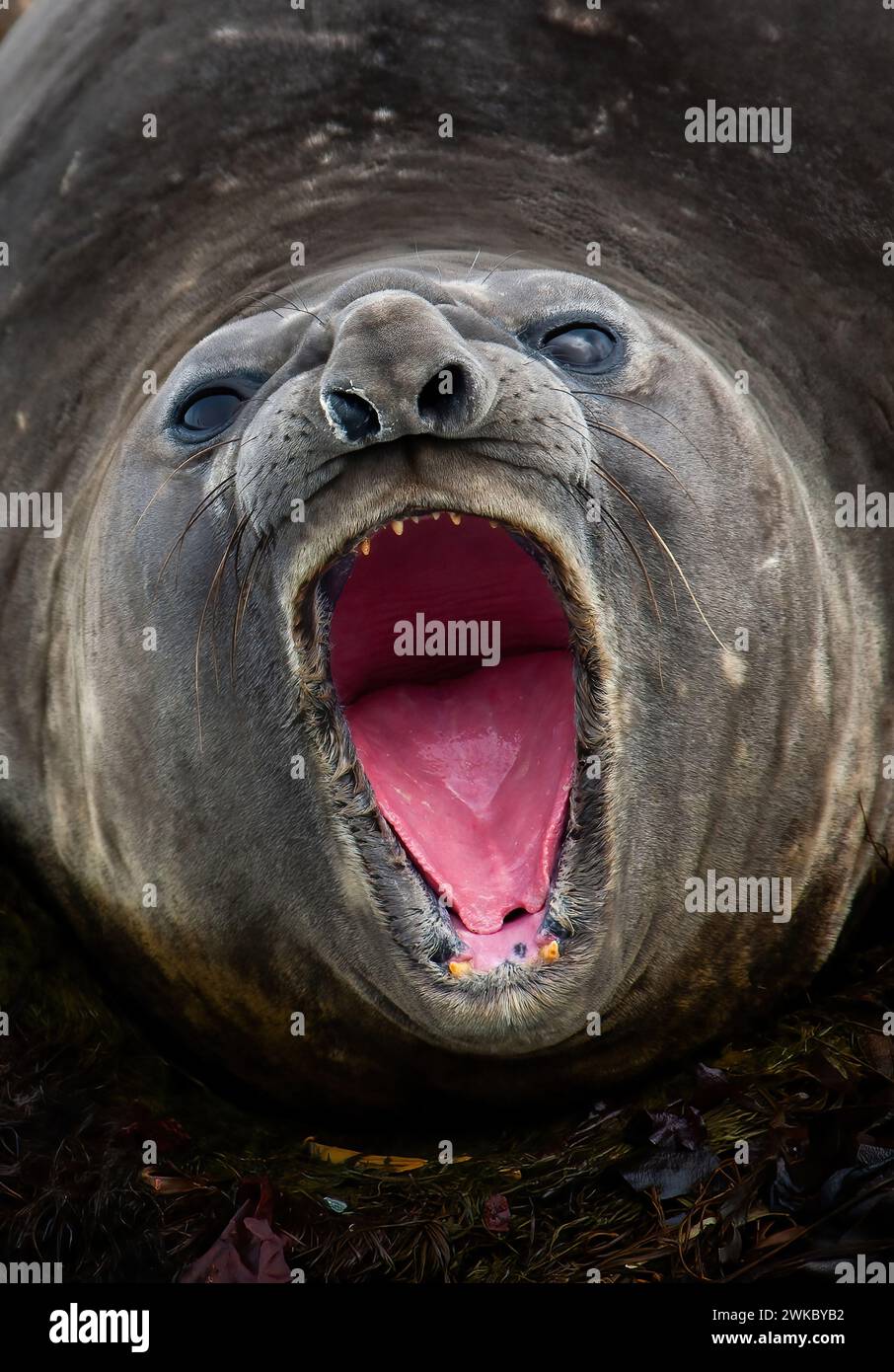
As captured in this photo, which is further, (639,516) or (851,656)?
(851,656)

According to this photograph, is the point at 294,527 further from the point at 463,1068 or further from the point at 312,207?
the point at 312,207

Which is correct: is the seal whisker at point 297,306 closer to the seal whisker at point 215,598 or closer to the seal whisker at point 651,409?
the seal whisker at point 215,598

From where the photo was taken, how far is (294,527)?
370cm

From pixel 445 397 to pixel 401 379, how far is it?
0.33ft

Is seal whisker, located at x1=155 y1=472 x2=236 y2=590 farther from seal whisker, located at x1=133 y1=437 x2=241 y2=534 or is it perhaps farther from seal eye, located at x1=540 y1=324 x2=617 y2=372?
seal eye, located at x1=540 y1=324 x2=617 y2=372

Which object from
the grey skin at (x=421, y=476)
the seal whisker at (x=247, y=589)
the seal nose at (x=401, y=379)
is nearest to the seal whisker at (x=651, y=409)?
the grey skin at (x=421, y=476)

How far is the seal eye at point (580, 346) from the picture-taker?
13.4ft

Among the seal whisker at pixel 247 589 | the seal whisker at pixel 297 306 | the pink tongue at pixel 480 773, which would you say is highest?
the seal whisker at pixel 297 306

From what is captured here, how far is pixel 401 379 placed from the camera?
3.48m

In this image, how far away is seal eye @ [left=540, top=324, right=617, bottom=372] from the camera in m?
4.09
